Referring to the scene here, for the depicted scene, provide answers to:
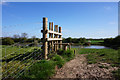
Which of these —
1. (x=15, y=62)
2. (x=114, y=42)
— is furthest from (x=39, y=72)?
(x=114, y=42)

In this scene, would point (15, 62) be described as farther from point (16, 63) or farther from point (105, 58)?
point (105, 58)

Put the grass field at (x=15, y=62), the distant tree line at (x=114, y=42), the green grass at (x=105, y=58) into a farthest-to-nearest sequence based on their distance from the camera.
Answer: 1. the distant tree line at (x=114, y=42)
2. the green grass at (x=105, y=58)
3. the grass field at (x=15, y=62)

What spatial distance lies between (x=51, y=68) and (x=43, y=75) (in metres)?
0.60

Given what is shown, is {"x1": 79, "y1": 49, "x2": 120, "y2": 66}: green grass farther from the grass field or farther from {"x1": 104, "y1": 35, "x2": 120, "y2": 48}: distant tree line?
{"x1": 104, "y1": 35, "x2": 120, "y2": 48}: distant tree line

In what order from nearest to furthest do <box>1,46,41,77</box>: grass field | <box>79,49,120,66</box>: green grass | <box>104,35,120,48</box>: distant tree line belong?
<box>1,46,41,77</box>: grass field → <box>79,49,120,66</box>: green grass → <box>104,35,120,48</box>: distant tree line

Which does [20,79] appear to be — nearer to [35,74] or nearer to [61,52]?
[35,74]

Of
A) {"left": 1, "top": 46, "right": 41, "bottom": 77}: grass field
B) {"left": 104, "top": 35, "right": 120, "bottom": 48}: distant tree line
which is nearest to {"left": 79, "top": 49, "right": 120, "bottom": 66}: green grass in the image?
{"left": 1, "top": 46, "right": 41, "bottom": 77}: grass field

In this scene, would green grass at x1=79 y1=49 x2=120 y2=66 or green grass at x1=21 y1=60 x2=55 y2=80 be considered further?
green grass at x1=79 y1=49 x2=120 y2=66

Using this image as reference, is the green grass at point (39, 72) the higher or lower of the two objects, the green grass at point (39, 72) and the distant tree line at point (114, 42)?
the lower

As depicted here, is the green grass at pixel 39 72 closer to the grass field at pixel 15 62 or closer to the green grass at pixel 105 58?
the grass field at pixel 15 62

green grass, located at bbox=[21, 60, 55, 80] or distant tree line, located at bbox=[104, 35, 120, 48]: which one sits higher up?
distant tree line, located at bbox=[104, 35, 120, 48]

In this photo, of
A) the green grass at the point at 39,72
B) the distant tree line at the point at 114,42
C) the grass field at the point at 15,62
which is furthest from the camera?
the distant tree line at the point at 114,42

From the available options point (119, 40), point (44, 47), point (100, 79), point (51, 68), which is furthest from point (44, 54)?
point (119, 40)

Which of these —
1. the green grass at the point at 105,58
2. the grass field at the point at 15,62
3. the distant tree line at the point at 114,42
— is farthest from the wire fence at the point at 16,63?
the distant tree line at the point at 114,42
